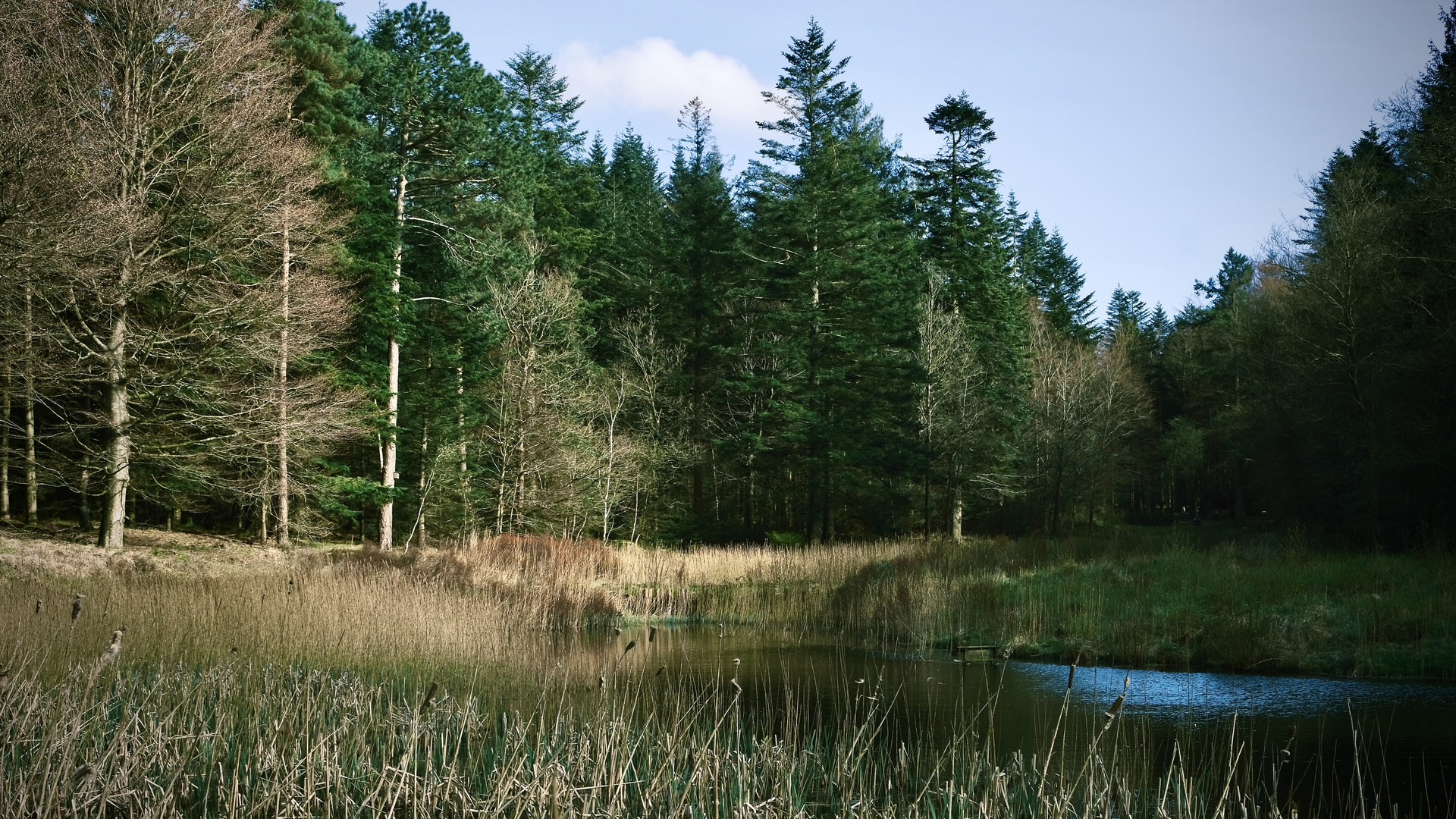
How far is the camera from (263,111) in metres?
16.5

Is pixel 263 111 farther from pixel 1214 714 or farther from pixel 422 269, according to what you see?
pixel 1214 714

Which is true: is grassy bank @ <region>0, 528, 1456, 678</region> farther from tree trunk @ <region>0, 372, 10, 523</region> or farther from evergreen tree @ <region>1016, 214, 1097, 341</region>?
evergreen tree @ <region>1016, 214, 1097, 341</region>

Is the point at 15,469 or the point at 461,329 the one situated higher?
the point at 461,329

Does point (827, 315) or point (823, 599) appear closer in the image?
point (823, 599)

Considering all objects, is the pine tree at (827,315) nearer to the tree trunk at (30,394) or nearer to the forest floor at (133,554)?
the forest floor at (133,554)

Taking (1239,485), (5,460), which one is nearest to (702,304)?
(5,460)

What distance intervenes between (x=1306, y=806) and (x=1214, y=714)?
2.69 meters

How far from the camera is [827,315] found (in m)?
29.2

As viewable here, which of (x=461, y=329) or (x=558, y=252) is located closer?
(x=461, y=329)

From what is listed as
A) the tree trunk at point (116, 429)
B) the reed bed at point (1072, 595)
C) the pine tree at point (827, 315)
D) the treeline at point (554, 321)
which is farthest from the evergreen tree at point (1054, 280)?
the tree trunk at point (116, 429)

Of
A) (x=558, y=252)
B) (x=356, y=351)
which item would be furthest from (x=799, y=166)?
(x=356, y=351)

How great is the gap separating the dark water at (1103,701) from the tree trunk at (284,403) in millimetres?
8676

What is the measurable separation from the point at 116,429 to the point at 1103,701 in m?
15.2

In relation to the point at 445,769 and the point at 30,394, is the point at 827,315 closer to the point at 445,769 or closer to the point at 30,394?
the point at 30,394
